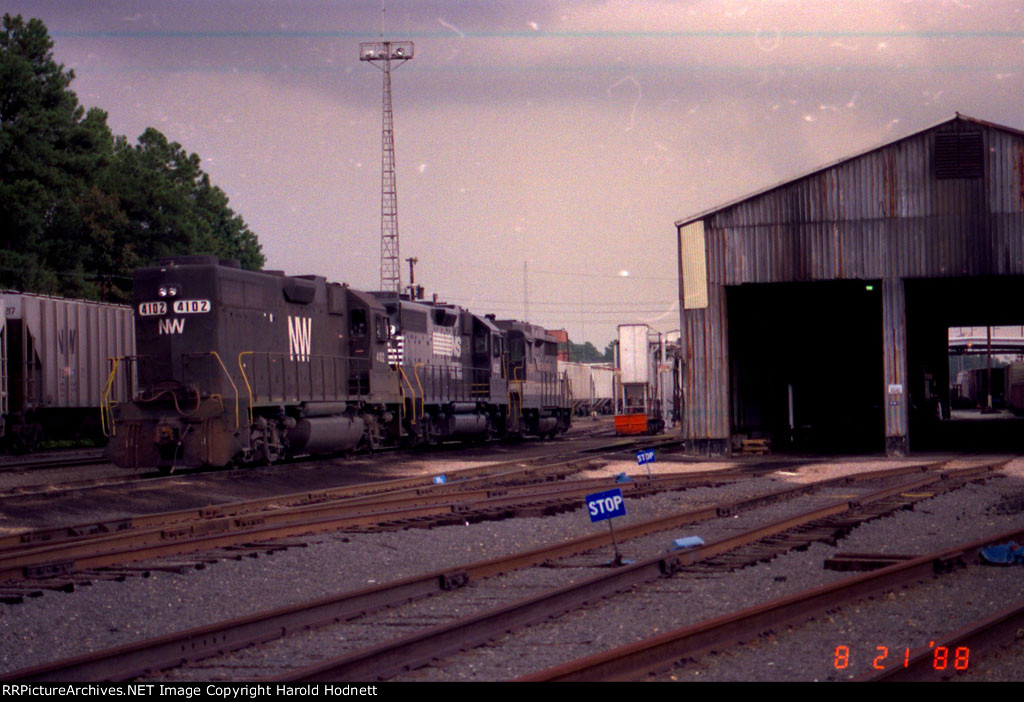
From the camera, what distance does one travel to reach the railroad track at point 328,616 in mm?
A: 5727

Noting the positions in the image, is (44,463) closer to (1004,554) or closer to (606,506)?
(606,506)

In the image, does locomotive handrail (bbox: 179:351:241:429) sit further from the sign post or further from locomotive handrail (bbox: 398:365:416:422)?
the sign post

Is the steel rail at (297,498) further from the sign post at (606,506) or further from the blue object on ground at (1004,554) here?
the blue object on ground at (1004,554)

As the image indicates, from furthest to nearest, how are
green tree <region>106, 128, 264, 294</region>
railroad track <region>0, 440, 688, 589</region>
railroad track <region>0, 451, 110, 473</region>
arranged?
green tree <region>106, 128, 264, 294</region> < railroad track <region>0, 451, 110, 473</region> < railroad track <region>0, 440, 688, 589</region>

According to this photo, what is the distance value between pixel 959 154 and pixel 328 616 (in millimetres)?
20890

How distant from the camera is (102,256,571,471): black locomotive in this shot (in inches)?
687

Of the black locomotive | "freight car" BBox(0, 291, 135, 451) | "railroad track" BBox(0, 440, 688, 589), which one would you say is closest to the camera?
"railroad track" BBox(0, 440, 688, 589)

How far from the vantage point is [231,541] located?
1059 cm

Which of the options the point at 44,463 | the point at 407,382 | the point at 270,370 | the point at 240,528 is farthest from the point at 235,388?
the point at 407,382

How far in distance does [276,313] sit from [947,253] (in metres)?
14.9

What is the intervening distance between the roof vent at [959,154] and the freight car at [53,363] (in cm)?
2077

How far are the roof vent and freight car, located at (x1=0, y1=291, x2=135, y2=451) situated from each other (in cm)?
2077

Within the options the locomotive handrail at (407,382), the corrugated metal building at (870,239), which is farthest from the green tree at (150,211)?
the corrugated metal building at (870,239)

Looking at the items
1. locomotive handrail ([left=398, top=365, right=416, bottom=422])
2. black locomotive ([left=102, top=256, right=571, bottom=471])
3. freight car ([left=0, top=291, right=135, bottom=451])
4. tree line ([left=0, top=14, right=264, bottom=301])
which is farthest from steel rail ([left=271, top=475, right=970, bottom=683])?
tree line ([left=0, top=14, right=264, bottom=301])
